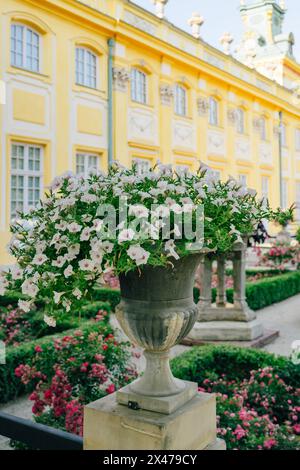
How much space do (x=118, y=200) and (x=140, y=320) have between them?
1.50 feet

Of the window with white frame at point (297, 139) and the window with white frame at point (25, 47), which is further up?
the window with white frame at point (297, 139)

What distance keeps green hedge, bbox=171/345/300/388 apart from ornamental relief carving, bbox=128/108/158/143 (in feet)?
35.2

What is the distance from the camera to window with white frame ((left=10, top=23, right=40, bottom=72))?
38.0 ft

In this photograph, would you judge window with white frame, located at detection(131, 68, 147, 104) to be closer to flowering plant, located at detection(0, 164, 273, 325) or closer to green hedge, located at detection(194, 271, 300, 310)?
green hedge, located at detection(194, 271, 300, 310)

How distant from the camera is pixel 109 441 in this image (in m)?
1.78

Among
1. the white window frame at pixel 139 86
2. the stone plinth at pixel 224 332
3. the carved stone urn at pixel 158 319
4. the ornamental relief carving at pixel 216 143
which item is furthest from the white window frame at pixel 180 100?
the carved stone urn at pixel 158 319

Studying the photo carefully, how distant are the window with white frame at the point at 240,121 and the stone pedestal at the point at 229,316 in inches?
618

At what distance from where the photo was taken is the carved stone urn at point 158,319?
178cm

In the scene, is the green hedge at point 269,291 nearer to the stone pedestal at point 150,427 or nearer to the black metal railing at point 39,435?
the stone pedestal at point 150,427

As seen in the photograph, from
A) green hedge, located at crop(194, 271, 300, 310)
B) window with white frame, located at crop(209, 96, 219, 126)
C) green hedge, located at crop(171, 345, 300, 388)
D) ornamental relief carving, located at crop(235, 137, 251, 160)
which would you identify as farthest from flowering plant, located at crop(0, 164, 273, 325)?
ornamental relief carving, located at crop(235, 137, 251, 160)

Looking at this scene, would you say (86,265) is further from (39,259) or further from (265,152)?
(265,152)

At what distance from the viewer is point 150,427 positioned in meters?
1.67

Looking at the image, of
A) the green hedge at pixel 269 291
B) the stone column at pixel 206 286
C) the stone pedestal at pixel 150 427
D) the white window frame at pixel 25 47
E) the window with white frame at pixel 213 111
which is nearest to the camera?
the stone pedestal at pixel 150 427
